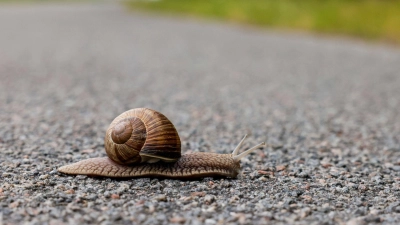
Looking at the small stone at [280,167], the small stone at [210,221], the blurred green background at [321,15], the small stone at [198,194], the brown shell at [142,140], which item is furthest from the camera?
the blurred green background at [321,15]

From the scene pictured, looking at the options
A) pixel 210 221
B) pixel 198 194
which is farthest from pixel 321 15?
pixel 210 221

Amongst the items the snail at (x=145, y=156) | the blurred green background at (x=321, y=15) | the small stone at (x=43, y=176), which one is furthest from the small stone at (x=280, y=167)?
the blurred green background at (x=321, y=15)

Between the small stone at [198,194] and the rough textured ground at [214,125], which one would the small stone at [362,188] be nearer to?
the rough textured ground at [214,125]

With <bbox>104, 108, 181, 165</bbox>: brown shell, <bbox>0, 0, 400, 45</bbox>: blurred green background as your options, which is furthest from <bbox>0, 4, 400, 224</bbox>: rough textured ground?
<bbox>0, 0, 400, 45</bbox>: blurred green background

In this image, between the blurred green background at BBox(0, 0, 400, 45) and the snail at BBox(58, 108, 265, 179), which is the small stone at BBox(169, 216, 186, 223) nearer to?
the snail at BBox(58, 108, 265, 179)

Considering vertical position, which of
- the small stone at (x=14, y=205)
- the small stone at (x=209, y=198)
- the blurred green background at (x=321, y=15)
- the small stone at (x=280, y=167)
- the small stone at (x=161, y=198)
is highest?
the blurred green background at (x=321, y=15)
